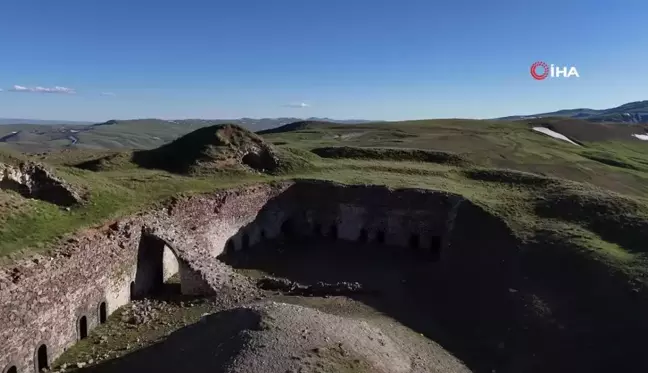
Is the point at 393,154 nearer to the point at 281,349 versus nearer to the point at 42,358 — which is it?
the point at 281,349

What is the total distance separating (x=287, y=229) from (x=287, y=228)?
0.23ft

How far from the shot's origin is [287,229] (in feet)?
118

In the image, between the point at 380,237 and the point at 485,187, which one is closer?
the point at 380,237

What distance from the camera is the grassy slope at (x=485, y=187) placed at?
21875 millimetres

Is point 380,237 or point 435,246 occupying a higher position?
point 380,237

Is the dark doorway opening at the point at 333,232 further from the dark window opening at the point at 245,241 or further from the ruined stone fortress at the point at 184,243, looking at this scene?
the dark window opening at the point at 245,241

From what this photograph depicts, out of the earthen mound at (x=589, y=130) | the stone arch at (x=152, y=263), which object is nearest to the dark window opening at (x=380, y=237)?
the stone arch at (x=152, y=263)

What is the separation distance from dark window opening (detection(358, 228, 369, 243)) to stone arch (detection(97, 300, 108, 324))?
675 inches

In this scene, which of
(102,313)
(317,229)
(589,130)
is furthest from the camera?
(589,130)

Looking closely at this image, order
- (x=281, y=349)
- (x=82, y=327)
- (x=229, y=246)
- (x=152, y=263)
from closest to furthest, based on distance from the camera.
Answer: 1. (x=281, y=349)
2. (x=82, y=327)
3. (x=152, y=263)
4. (x=229, y=246)

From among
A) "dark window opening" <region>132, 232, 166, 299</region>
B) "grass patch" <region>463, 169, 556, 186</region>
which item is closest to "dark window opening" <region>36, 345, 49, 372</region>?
"dark window opening" <region>132, 232, 166, 299</region>

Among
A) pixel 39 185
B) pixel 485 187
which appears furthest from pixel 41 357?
pixel 485 187

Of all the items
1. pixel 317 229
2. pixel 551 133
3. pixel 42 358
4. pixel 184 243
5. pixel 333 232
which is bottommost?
pixel 42 358

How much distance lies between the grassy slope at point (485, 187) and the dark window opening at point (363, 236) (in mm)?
3515
